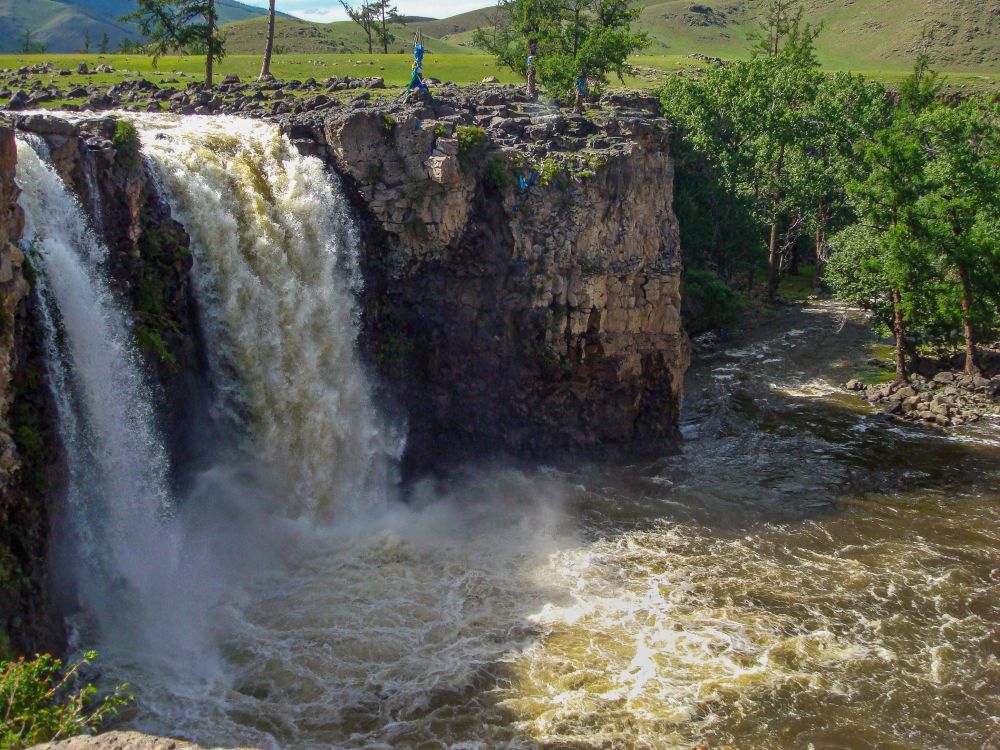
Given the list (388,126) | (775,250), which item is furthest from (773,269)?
(388,126)

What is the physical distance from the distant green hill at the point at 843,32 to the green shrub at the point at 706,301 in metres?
57.7

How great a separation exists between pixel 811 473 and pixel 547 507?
9.06 meters

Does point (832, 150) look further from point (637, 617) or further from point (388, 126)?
point (637, 617)

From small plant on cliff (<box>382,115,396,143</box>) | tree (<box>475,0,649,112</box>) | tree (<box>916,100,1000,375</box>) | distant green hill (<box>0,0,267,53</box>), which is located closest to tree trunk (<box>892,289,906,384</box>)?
tree (<box>916,100,1000,375</box>)

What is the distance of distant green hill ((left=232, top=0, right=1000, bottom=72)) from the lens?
108 metres

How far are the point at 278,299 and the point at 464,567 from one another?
28.6 ft

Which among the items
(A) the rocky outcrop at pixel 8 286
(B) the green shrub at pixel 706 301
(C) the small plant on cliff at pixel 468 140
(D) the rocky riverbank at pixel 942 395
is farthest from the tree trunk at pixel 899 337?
(A) the rocky outcrop at pixel 8 286

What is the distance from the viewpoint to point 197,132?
77.7 ft

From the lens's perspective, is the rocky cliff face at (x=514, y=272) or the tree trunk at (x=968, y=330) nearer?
the rocky cliff face at (x=514, y=272)

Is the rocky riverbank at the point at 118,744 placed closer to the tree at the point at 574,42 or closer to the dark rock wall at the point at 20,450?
the dark rock wall at the point at 20,450

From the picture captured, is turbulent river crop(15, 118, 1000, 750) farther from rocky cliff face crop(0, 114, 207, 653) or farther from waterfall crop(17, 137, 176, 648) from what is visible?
rocky cliff face crop(0, 114, 207, 653)

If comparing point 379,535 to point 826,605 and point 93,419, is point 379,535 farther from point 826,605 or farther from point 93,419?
point 826,605

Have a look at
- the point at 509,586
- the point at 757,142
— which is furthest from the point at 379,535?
the point at 757,142

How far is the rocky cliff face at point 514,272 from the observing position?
25.4 m
